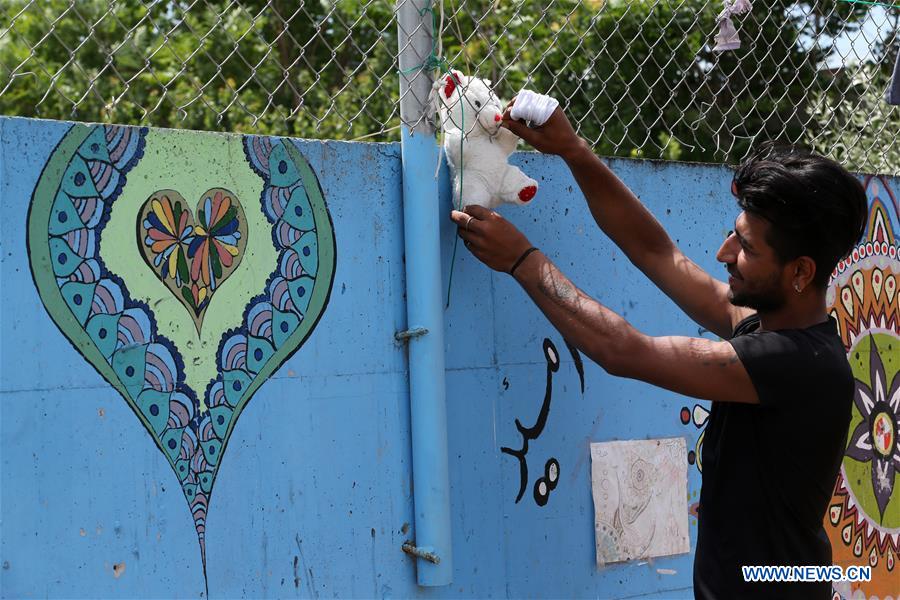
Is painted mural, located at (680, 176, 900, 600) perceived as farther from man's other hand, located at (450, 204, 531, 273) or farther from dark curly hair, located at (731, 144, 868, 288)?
man's other hand, located at (450, 204, 531, 273)

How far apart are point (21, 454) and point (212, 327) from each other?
1.49 ft

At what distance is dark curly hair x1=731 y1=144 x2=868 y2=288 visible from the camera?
7.24 ft

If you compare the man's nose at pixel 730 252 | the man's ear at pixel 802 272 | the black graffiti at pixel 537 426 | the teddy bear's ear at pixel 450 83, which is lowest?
the black graffiti at pixel 537 426

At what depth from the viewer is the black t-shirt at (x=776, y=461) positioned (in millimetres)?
2158

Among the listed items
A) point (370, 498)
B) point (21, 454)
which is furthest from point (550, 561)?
point (21, 454)

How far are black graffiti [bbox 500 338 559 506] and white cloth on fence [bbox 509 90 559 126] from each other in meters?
0.61

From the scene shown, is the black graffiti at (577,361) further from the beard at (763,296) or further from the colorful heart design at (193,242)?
the colorful heart design at (193,242)

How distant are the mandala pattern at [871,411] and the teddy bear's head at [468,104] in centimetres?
142

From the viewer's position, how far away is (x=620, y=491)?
2.79m

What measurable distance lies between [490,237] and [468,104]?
0.34m

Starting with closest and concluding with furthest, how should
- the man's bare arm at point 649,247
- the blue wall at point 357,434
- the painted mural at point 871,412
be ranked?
the blue wall at point 357,434 < the man's bare arm at point 649,247 < the painted mural at point 871,412

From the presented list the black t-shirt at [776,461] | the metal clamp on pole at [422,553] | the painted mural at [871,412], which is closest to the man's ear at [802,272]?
the black t-shirt at [776,461]

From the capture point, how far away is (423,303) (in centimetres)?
243

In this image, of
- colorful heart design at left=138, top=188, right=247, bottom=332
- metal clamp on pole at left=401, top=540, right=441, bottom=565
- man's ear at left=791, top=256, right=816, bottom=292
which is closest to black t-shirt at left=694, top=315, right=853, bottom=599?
man's ear at left=791, top=256, right=816, bottom=292
